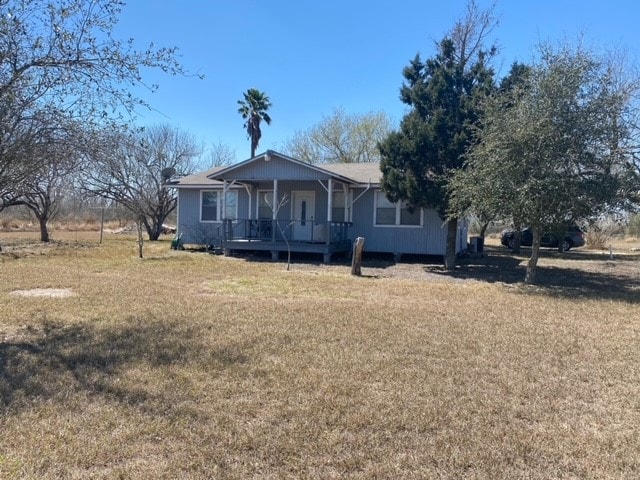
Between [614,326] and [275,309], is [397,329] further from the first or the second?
[614,326]

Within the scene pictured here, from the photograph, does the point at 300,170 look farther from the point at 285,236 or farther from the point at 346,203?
the point at 285,236

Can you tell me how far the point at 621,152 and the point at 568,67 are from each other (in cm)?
256

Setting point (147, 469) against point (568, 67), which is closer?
point (147, 469)

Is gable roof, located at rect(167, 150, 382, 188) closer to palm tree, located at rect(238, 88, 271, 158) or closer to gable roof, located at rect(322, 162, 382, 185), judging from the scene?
gable roof, located at rect(322, 162, 382, 185)

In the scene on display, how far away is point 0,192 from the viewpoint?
5625 millimetres

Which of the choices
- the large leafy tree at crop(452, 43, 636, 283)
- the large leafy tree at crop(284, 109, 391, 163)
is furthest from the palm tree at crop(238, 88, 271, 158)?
the large leafy tree at crop(452, 43, 636, 283)

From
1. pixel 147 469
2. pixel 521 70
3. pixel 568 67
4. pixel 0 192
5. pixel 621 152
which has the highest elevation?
pixel 521 70

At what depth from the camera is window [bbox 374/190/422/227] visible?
16.4m

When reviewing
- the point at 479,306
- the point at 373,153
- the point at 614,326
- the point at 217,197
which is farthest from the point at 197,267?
the point at 373,153

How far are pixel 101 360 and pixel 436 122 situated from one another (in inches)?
431

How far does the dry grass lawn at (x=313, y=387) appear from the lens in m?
3.04

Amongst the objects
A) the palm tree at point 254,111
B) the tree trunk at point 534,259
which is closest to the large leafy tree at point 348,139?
the palm tree at point 254,111

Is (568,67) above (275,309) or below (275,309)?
above

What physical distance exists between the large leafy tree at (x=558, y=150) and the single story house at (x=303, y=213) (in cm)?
458
